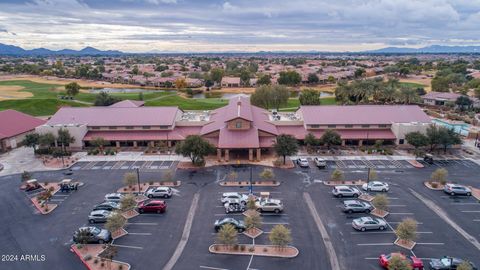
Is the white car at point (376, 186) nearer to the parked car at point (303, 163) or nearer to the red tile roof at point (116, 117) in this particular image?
the parked car at point (303, 163)

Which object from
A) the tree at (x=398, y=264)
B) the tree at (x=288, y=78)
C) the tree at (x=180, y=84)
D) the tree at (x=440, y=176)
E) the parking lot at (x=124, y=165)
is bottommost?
the parking lot at (x=124, y=165)

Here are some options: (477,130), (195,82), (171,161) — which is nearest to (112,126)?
(171,161)

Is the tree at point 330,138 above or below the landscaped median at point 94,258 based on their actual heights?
above

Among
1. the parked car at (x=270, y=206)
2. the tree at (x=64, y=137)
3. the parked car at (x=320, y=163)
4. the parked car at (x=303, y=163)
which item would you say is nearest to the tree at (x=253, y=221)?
the parked car at (x=270, y=206)

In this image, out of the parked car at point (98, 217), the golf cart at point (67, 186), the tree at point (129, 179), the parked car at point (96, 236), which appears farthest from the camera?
the golf cart at point (67, 186)

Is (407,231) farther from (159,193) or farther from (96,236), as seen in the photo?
(96,236)

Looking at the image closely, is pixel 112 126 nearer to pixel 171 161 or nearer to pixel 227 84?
pixel 171 161
